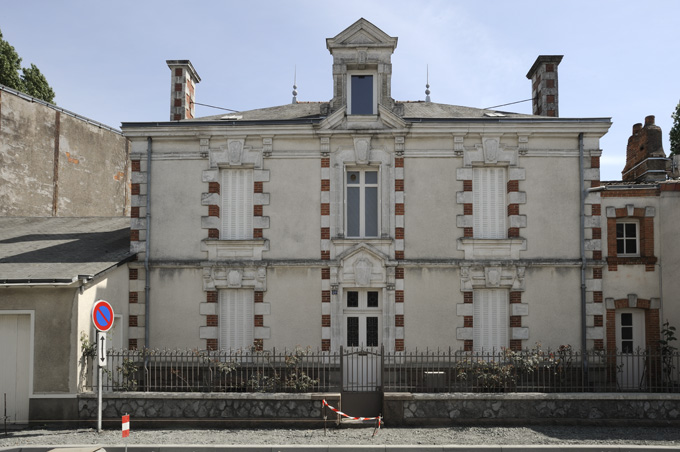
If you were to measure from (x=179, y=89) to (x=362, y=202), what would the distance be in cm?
654

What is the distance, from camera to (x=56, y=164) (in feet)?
76.1

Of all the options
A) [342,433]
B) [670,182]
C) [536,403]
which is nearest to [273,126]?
[342,433]

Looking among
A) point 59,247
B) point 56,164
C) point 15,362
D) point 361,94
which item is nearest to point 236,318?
point 59,247

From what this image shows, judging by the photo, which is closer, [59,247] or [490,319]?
[59,247]

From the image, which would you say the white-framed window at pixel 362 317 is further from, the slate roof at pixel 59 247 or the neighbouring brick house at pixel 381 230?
the slate roof at pixel 59 247

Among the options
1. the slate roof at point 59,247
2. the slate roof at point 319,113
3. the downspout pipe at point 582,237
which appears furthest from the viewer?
the slate roof at point 319,113

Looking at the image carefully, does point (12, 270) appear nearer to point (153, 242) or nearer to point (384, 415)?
point (153, 242)

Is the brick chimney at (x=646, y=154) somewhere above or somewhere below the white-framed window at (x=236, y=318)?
above

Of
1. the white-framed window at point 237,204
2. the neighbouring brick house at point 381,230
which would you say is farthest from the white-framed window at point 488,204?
the white-framed window at point 237,204

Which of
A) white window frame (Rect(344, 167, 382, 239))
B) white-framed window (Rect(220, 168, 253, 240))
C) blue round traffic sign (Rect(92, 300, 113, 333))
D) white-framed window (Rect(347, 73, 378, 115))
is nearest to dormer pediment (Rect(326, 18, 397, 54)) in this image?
white-framed window (Rect(347, 73, 378, 115))

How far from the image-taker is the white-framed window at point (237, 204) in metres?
15.1

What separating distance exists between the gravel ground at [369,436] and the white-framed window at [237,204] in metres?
5.41

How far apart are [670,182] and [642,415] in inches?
255

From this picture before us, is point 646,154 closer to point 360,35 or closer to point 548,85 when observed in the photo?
point 548,85
